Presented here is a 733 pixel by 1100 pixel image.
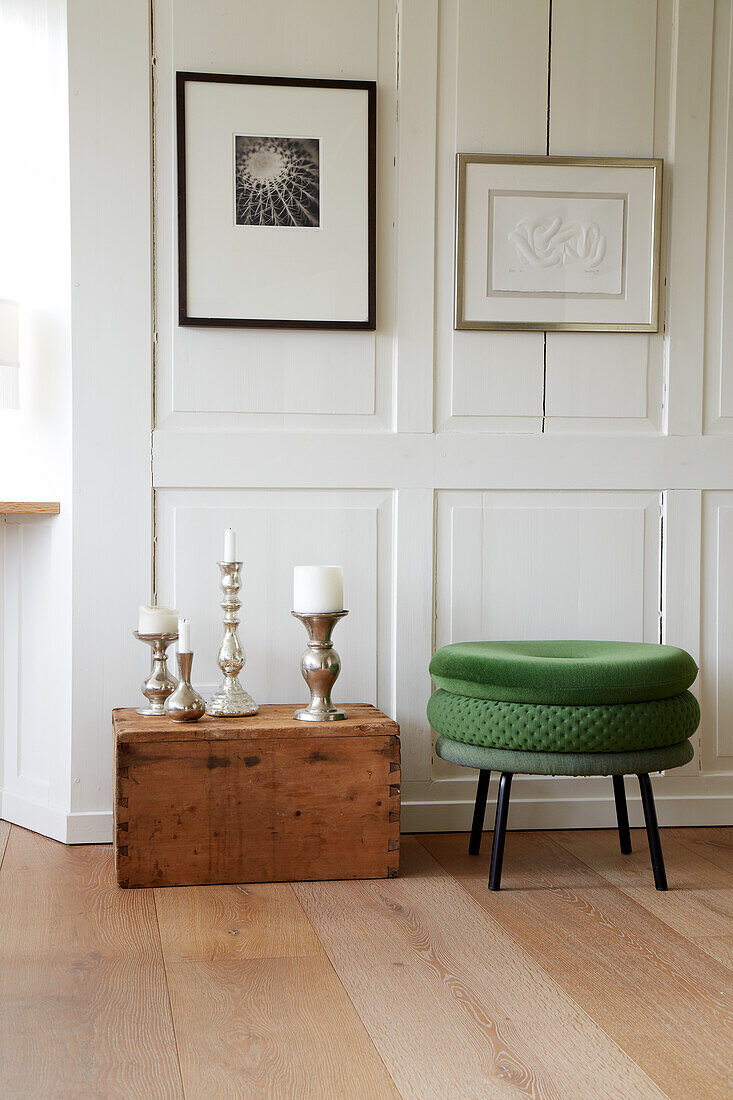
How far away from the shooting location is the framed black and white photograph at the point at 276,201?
2410mm

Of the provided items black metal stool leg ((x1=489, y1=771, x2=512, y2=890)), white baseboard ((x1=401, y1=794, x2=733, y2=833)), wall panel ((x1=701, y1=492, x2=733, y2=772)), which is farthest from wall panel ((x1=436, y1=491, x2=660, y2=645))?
black metal stool leg ((x1=489, y1=771, x2=512, y2=890))

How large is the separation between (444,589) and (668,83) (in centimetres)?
135

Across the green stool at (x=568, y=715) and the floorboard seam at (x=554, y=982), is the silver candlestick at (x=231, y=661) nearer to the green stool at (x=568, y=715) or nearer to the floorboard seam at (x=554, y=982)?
the green stool at (x=568, y=715)

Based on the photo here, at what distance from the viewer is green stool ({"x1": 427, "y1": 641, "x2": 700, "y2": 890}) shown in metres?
2.04

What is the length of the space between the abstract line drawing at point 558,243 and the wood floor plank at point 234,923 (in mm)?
1560

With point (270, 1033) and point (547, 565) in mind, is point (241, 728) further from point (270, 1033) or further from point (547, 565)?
point (547, 565)

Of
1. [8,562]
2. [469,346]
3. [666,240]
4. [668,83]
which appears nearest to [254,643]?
[8,562]

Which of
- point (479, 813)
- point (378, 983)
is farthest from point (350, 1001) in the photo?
point (479, 813)

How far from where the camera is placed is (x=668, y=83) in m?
2.56

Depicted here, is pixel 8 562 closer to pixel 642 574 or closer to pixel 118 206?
pixel 118 206

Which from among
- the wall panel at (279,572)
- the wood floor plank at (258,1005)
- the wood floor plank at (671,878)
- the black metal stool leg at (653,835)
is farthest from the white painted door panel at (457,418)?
the wood floor plank at (258,1005)

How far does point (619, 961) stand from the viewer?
1.77 metres

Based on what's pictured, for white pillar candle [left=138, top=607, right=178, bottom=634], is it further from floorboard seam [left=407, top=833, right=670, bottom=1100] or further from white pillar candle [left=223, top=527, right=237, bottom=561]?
floorboard seam [left=407, top=833, right=670, bottom=1100]

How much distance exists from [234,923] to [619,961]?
69 cm
